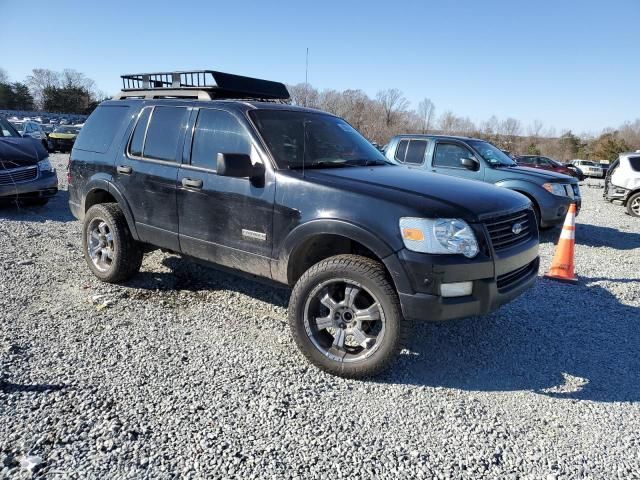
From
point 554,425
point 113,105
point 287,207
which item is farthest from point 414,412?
point 113,105

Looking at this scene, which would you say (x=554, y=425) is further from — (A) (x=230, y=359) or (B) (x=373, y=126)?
(B) (x=373, y=126)

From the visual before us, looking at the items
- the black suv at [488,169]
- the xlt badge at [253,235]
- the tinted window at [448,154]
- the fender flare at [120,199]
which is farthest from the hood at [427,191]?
the tinted window at [448,154]

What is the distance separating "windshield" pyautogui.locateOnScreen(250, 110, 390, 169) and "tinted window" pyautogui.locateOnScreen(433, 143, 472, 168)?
4566 mm

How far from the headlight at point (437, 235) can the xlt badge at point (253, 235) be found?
1.17 metres

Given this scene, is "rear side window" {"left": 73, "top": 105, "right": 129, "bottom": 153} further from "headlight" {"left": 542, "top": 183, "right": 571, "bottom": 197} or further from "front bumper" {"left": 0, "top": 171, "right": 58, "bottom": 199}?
"headlight" {"left": 542, "top": 183, "right": 571, "bottom": 197}

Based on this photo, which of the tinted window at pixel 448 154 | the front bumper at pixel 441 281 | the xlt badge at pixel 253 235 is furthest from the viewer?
the tinted window at pixel 448 154

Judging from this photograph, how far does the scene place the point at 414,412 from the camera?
2906mm

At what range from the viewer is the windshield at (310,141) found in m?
3.78

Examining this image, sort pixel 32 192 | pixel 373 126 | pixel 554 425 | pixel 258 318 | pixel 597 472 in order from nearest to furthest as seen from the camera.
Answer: pixel 597 472 < pixel 554 425 < pixel 258 318 < pixel 32 192 < pixel 373 126

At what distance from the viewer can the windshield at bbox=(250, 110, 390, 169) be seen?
378cm

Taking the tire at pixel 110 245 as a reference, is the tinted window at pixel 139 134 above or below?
above

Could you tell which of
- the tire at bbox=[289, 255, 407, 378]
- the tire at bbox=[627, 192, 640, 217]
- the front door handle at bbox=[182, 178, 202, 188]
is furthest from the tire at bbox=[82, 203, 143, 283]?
the tire at bbox=[627, 192, 640, 217]

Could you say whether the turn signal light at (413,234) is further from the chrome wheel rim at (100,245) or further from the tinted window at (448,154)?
the tinted window at (448,154)

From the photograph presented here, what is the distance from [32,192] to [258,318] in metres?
6.32
